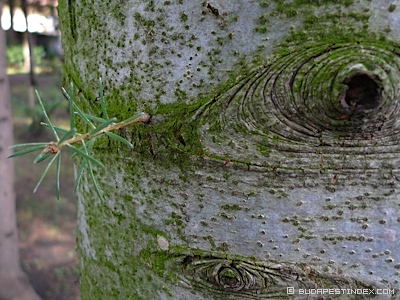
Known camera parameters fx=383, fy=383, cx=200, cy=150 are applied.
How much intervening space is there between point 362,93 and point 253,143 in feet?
0.58

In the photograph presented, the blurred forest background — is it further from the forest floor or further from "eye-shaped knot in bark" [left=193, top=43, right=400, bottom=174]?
"eye-shaped knot in bark" [left=193, top=43, right=400, bottom=174]

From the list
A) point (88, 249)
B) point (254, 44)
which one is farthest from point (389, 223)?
point (88, 249)

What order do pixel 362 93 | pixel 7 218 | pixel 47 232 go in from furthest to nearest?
pixel 47 232
pixel 7 218
pixel 362 93

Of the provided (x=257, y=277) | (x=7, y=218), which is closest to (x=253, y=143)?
(x=257, y=277)

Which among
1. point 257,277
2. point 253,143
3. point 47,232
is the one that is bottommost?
point 47,232

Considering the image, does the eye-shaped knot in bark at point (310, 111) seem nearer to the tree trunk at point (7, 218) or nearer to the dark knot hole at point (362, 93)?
the dark knot hole at point (362, 93)

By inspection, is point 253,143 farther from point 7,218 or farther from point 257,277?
point 7,218

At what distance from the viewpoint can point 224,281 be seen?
0.67m

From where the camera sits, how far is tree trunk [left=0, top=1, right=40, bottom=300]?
311cm

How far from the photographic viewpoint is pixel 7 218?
327 cm

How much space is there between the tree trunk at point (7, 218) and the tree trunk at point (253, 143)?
2732 millimetres

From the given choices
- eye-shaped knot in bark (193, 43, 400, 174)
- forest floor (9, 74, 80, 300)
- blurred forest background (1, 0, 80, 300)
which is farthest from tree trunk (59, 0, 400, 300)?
forest floor (9, 74, 80, 300)

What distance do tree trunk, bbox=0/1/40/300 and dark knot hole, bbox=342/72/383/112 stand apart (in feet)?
10.0

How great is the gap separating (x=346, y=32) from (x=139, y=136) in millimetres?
374
